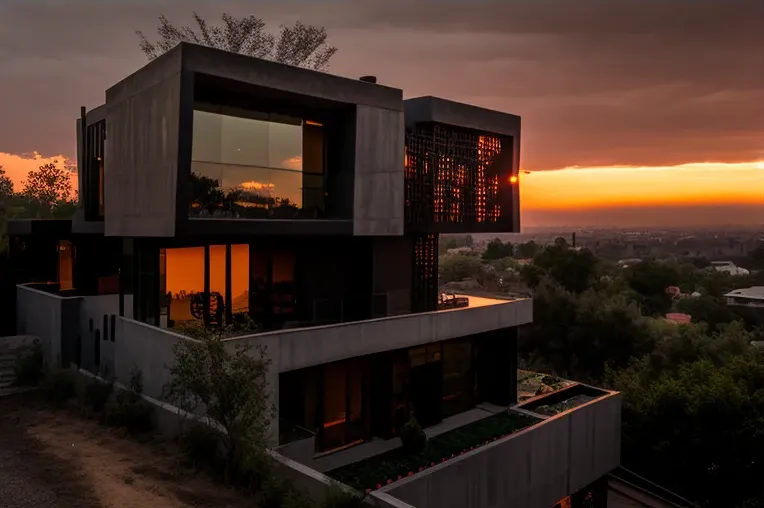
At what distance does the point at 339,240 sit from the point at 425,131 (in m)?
4.56

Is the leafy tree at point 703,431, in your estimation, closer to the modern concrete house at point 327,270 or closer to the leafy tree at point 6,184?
the modern concrete house at point 327,270

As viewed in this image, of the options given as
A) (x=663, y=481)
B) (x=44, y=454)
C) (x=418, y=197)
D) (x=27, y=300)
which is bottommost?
(x=663, y=481)

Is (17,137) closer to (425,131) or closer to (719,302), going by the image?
(425,131)

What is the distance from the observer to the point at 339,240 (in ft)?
57.6

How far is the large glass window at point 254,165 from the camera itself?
43.5 ft

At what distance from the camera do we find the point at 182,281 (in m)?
14.9

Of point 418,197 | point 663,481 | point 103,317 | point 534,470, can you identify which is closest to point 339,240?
point 418,197

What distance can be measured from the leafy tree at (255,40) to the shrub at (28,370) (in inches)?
705

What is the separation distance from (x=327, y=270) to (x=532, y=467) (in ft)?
27.4

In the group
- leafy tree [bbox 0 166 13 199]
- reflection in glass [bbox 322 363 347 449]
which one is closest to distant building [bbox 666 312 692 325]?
reflection in glass [bbox 322 363 347 449]

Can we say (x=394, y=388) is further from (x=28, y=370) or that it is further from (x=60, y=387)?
(x=28, y=370)

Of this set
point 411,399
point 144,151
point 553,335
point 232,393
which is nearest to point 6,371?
point 144,151

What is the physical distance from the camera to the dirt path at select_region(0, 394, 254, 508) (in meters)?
9.21

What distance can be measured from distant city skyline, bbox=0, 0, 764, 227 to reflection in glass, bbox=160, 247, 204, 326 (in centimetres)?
833
